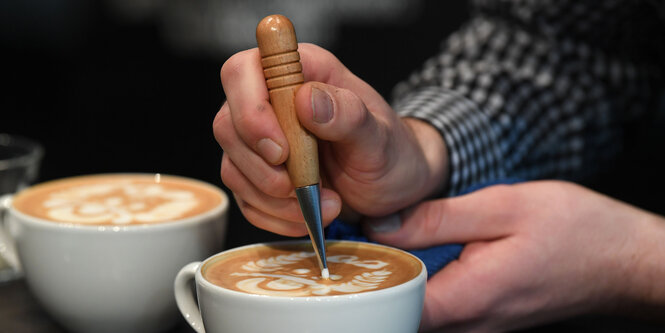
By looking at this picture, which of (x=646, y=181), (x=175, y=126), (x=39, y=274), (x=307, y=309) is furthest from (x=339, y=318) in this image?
(x=175, y=126)

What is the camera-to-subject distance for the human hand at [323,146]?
1.72ft

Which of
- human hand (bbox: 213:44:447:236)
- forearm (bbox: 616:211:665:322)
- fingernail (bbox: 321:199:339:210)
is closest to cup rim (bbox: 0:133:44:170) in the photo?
human hand (bbox: 213:44:447:236)

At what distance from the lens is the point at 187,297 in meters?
0.58

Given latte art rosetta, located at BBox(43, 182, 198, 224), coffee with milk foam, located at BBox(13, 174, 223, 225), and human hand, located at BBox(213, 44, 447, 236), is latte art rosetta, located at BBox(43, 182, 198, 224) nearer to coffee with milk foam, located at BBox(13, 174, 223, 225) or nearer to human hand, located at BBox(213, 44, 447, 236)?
coffee with milk foam, located at BBox(13, 174, 223, 225)

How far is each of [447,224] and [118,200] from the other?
37cm

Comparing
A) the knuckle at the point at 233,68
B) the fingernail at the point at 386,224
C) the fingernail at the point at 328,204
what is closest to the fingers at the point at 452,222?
the fingernail at the point at 386,224

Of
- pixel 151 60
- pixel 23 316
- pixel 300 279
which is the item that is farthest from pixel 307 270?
pixel 151 60

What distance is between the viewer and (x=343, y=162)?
0.63 metres

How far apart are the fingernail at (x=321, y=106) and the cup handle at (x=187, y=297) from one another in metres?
0.17

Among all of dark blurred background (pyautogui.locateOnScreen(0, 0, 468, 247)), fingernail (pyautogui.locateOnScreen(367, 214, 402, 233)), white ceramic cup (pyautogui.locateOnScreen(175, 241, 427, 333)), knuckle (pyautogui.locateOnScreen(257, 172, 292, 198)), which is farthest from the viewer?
dark blurred background (pyautogui.locateOnScreen(0, 0, 468, 247))

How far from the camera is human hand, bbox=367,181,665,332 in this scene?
651mm

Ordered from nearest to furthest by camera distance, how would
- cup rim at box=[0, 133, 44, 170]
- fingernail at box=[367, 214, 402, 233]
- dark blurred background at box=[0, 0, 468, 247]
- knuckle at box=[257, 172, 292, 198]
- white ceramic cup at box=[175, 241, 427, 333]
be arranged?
1. white ceramic cup at box=[175, 241, 427, 333]
2. knuckle at box=[257, 172, 292, 198]
3. fingernail at box=[367, 214, 402, 233]
4. cup rim at box=[0, 133, 44, 170]
5. dark blurred background at box=[0, 0, 468, 247]

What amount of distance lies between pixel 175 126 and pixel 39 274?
6.57ft

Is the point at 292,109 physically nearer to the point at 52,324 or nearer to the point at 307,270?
the point at 307,270
